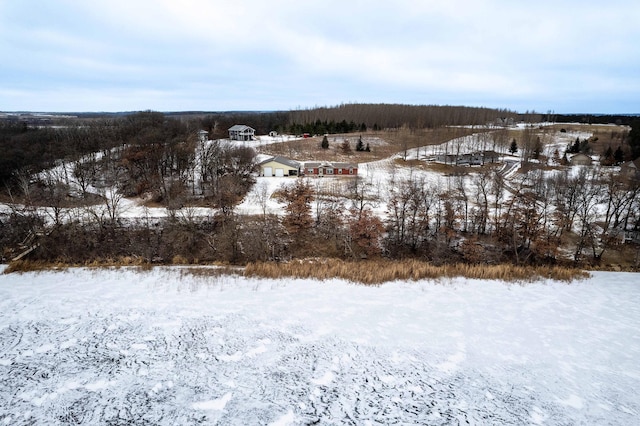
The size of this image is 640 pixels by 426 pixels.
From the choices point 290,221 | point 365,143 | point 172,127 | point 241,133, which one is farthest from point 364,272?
point 241,133

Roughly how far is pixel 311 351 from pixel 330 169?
31.2 meters

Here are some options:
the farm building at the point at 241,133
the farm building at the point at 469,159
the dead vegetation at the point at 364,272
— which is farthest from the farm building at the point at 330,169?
the dead vegetation at the point at 364,272

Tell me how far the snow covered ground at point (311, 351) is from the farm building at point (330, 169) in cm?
2697

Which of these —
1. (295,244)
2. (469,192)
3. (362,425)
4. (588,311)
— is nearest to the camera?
(362,425)

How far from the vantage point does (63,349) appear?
8.74m

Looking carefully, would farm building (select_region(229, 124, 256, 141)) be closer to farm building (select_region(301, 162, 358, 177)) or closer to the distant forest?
the distant forest

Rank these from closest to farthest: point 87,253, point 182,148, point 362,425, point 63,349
Answer: 1. point 362,425
2. point 63,349
3. point 87,253
4. point 182,148

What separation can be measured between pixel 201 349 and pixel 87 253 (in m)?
14.0

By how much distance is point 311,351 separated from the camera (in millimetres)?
8875

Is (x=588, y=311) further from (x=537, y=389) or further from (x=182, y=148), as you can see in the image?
(x=182, y=148)

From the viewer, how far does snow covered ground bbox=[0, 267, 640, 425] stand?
23.4ft

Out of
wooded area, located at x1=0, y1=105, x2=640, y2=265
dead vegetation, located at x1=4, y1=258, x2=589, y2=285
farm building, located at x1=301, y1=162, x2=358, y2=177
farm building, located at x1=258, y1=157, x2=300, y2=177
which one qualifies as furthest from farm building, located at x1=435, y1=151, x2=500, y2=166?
dead vegetation, located at x1=4, y1=258, x2=589, y2=285

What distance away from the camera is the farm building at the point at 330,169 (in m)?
38.7

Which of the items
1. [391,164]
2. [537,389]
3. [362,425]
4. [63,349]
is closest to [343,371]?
[362,425]
